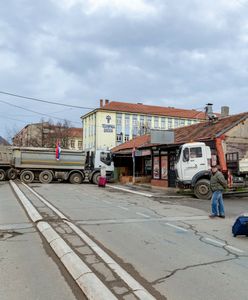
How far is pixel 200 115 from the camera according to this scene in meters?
90.6

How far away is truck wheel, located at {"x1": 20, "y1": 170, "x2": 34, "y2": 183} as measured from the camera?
29297mm

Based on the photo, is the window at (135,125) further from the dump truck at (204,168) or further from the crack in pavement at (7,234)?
the crack in pavement at (7,234)

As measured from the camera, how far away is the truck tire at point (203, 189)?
1883 cm

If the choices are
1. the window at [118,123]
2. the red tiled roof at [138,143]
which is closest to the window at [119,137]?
the window at [118,123]

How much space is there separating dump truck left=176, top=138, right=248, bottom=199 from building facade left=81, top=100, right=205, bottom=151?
54.5 m

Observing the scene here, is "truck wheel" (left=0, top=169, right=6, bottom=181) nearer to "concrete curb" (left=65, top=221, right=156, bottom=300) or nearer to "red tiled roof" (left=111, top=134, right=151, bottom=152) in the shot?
"red tiled roof" (left=111, top=134, right=151, bottom=152)

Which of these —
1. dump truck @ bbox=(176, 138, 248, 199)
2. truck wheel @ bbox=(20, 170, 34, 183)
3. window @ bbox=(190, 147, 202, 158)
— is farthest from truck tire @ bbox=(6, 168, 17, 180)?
window @ bbox=(190, 147, 202, 158)

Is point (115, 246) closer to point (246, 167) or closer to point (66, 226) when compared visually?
point (66, 226)

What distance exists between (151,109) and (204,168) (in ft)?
222

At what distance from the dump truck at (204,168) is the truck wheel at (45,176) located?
43.4 feet

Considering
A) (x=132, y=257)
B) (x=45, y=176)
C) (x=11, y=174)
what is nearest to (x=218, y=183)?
(x=132, y=257)

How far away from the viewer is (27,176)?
29.4 m

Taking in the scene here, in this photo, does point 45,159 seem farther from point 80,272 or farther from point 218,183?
point 80,272

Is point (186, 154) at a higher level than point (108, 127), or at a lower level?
lower
